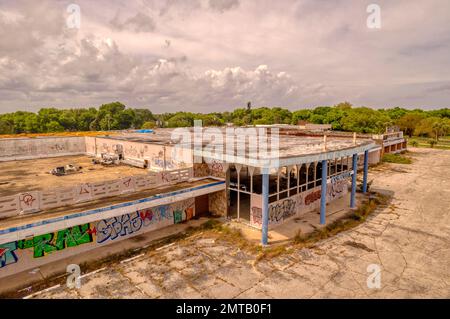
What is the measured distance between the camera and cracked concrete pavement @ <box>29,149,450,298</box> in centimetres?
1417

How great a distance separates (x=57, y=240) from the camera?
55.8 ft

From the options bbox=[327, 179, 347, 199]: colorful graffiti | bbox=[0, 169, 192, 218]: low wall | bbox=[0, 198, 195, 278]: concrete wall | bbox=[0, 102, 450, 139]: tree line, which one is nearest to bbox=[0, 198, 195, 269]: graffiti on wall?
bbox=[0, 198, 195, 278]: concrete wall

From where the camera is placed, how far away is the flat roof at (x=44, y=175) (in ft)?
84.8

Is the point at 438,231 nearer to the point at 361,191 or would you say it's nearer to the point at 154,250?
the point at 361,191

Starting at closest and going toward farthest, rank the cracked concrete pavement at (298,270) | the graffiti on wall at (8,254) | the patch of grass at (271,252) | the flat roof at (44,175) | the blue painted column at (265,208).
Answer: the cracked concrete pavement at (298,270), the graffiti on wall at (8,254), the patch of grass at (271,252), the blue painted column at (265,208), the flat roof at (44,175)

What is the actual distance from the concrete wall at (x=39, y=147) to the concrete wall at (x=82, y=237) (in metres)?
33.3

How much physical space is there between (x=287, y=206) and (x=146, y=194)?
11.4m

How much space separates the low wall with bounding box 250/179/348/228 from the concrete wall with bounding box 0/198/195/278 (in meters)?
5.91

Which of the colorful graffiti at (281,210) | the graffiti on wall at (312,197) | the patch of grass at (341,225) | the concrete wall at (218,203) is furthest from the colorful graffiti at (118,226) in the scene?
the graffiti on wall at (312,197)

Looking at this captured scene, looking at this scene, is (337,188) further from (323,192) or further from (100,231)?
(100,231)

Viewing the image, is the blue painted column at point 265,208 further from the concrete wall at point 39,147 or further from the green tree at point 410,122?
the green tree at point 410,122
